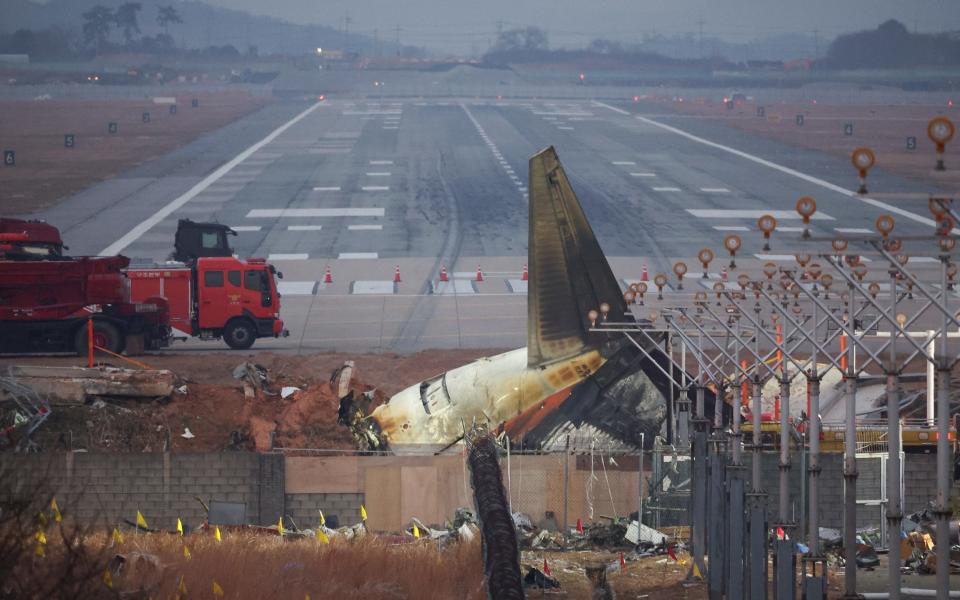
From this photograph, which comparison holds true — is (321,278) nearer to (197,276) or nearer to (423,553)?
(197,276)

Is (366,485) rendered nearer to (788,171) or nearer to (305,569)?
(305,569)

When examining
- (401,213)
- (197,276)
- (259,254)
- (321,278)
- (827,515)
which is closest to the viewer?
(827,515)

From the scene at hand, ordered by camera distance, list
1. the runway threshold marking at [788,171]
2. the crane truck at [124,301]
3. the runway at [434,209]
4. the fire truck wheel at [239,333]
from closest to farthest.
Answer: the crane truck at [124,301] → the fire truck wheel at [239,333] → the runway at [434,209] → the runway threshold marking at [788,171]

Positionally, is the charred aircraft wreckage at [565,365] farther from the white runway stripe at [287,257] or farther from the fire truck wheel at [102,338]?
the white runway stripe at [287,257]

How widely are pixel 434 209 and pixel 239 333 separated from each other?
138 feet

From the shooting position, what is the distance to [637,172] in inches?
4660

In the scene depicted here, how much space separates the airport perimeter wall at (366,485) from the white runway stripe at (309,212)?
197 feet

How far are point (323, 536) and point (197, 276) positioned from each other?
88.1 feet

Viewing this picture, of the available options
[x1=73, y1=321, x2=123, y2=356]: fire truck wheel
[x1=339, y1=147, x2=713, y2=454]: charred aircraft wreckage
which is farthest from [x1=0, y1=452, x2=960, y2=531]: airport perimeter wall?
[x1=73, y1=321, x2=123, y2=356]: fire truck wheel

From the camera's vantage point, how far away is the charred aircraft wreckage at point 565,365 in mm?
35531

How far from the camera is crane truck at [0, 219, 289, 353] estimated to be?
5425 centimetres

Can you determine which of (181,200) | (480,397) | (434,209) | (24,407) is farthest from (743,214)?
(24,407)

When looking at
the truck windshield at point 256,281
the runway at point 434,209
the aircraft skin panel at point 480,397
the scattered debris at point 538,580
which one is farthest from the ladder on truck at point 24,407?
the runway at point 434,209

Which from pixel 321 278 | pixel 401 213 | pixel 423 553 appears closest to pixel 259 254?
pixel 321 278
